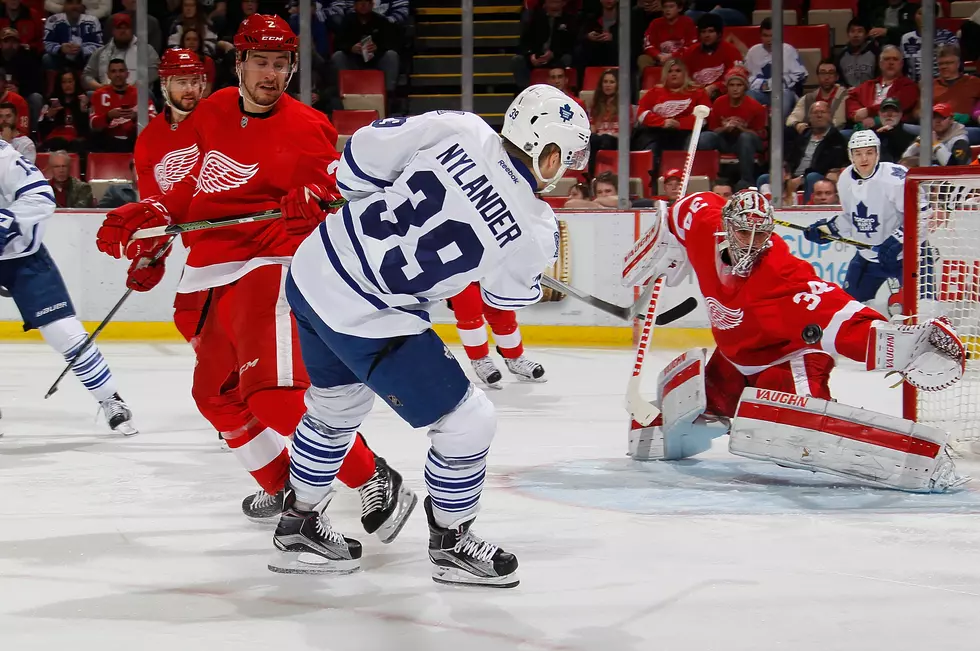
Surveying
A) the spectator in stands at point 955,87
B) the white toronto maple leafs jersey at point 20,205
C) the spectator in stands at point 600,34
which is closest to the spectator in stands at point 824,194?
the spectator in stands at point 955,87

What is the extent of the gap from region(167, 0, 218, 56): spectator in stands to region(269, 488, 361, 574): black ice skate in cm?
590

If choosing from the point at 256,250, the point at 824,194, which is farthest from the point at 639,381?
the point at 824,194

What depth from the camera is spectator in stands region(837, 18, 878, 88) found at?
7410 millimetres

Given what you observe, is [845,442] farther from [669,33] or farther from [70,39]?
[70,39]

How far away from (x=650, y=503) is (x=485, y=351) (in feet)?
7.39

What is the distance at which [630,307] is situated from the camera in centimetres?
389

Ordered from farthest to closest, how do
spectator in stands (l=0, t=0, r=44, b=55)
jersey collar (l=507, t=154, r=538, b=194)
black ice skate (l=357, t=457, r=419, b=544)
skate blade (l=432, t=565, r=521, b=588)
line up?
spectator in stands (l=0, t=0, r=44, b=55)
black ice skate (l=357, t=457, r=419, b=544)
skate blade (l=432, t=565, r=521, b=588)
jersey collar (l=507, t=154, r=538, b=194)

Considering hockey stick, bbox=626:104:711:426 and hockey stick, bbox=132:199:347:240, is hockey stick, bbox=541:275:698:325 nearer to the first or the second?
hockey stick, bbox=626:104:711:426

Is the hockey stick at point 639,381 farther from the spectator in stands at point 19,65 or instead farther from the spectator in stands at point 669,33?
the spectator in stands at point 19,65

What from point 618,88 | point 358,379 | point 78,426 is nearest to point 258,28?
point 358,379

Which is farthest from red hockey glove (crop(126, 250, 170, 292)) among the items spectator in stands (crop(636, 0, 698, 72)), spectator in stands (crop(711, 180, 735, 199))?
spectator in stands (crop(636, 0, 698, 72))

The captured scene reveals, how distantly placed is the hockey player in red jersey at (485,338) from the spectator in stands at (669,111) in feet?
6.82

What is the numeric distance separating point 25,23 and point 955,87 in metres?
5.74

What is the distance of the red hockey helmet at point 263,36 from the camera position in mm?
3002
